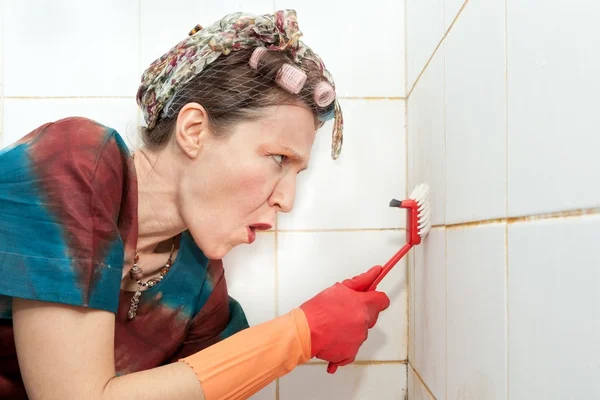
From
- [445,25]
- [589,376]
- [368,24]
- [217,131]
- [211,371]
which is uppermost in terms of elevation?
[368,24]

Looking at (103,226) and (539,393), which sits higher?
(103,226)

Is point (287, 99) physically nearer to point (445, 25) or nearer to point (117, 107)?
point (445, 25)

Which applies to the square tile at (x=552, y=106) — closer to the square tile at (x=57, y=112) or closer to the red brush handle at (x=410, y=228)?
the red brush handle at (x=410, y=228)

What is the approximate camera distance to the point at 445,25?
82 centimetres

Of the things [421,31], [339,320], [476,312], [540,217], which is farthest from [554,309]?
[421,31]

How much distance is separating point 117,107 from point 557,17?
0.94 m

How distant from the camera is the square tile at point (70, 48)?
1162mm

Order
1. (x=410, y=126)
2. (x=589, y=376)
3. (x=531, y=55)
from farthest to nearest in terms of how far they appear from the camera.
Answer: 1. (x=410, y=126)
2. (x=531, y=55)
3. (x=589, y=376)

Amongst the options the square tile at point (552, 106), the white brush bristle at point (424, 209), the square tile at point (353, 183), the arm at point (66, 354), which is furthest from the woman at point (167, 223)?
the square tile at point (552, 106)

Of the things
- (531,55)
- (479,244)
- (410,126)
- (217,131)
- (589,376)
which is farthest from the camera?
(410,126)

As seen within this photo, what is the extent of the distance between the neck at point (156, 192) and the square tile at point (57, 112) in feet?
1.01

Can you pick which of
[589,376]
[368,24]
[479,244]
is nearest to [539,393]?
[589,376]

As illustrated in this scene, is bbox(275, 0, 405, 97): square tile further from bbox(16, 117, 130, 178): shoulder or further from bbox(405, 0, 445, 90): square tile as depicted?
bbox(16, 117, 130, 178): shoulder

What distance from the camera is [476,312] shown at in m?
0.66
